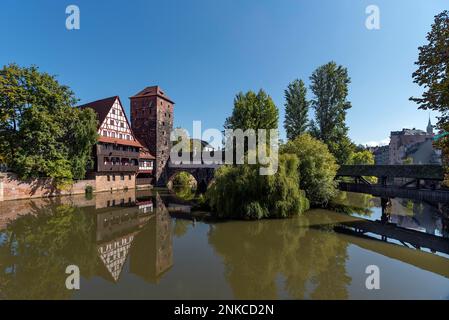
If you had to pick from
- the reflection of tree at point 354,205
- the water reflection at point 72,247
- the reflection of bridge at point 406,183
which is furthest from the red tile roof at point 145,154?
the reflection of bridge at point 406,183

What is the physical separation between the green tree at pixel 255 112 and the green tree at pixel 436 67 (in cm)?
1837

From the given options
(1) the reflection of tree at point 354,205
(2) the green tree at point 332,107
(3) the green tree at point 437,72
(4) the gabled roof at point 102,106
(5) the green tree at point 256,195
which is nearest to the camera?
(3) the green tree at point 437,72

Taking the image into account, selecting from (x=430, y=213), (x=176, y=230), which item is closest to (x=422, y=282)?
(x=176, y=230)

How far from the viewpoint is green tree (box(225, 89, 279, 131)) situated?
24547 millimetres

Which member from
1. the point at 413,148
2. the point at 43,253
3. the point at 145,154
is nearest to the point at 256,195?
the point at 43,253

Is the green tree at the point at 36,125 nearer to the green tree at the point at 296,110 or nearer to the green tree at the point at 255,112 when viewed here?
the green tree at the point at 255,112

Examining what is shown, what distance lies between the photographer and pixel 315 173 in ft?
61.5

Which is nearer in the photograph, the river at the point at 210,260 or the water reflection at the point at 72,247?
the river at the point at 210,260

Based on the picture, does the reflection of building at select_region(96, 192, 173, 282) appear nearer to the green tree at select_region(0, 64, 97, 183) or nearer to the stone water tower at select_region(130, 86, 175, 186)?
the green tree at select_region(0, 64, 97, 183)

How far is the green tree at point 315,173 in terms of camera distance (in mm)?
18688

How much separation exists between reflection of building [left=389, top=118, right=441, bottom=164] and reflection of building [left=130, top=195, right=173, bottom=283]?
61558mm

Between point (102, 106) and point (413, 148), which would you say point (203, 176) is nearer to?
point (102, 106)

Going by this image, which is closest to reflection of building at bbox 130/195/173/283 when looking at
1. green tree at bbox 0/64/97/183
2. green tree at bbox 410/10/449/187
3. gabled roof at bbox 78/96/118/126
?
green tree at bbox 410/10/449/187

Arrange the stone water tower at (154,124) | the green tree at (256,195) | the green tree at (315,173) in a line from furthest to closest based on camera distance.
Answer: the stone water tower at (154,124)
the green tree at (315,173)
the green tree at (256,195)
